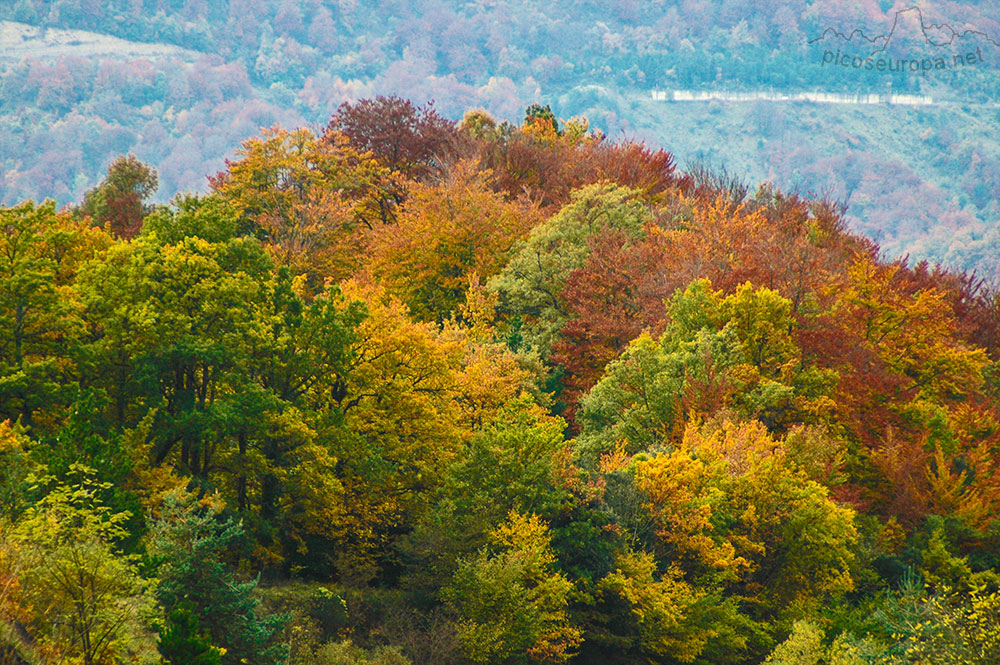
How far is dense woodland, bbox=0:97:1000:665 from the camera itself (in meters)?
27.9

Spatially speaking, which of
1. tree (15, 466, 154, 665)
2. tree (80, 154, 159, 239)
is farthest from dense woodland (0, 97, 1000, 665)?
tree (80, 154, 159, 239)

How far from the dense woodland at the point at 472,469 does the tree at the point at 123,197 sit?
27.5 meters

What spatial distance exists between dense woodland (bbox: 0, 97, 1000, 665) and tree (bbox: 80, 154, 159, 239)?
27.5 m

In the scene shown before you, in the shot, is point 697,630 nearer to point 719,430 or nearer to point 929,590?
point 719,430

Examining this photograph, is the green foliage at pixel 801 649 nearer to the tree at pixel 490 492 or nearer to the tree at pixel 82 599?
the tree at pixel 490 492

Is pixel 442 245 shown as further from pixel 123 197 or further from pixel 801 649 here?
pixel 801 649

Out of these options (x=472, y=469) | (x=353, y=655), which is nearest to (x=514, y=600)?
(x=472, y=469)

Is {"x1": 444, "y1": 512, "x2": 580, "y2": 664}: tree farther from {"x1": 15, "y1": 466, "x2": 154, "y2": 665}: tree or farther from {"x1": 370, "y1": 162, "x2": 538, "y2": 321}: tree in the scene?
{"x1": 370, "y1": 162, "x2": 538, "y2": 321}: tree

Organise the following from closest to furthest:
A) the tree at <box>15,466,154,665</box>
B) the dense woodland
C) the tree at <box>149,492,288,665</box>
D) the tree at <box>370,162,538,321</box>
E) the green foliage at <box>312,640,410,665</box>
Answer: the tree at <box>15,466,154,665</box>, the tree at <box>149,492,288,665</box>, the dense woodland, the green foliage at <box>312,640,410,665</box>, the tree at <box>370,162,538,321</box>

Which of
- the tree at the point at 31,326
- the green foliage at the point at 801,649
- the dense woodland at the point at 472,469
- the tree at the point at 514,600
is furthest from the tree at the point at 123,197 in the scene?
the green foliage at the point at 801,649

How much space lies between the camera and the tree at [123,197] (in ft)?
248

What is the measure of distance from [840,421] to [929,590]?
8.56m

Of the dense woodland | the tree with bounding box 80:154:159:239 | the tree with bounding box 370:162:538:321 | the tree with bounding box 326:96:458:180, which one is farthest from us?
the tree with bounding box 326:96:458:180

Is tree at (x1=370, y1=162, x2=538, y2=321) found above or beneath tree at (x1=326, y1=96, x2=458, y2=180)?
beneath
